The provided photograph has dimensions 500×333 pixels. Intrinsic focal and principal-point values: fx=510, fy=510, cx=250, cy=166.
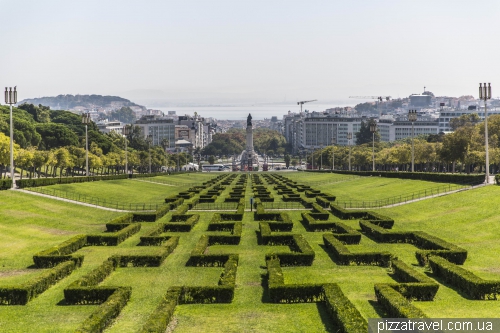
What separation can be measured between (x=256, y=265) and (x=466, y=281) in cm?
1275

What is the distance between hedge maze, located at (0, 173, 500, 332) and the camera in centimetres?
2291

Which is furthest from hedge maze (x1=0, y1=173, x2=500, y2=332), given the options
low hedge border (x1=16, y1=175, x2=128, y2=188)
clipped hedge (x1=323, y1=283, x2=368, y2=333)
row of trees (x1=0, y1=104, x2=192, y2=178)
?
row of trees (x1=0, y1=104, x2=192, y2=178)

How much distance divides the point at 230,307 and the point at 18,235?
2548 cm

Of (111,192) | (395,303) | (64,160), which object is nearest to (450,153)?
(111,192)

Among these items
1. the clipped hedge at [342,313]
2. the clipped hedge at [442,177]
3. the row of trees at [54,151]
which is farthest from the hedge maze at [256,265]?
the row of trees at [54,151]

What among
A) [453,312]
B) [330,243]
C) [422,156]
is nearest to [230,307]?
[453,312]

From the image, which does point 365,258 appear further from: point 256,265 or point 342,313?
point 342,313

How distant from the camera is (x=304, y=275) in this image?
30.3 m

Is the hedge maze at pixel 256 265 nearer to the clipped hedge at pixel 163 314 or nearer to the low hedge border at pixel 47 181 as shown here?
the clipped hedge at pixel 163 314

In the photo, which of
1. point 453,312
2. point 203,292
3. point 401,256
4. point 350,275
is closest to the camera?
point 453,312

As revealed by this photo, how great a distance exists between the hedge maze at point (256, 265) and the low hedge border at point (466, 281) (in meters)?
0.05

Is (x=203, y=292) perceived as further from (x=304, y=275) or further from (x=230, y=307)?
(x=304, y=275)

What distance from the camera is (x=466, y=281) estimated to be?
2605cm

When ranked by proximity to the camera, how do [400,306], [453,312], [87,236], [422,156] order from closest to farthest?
1. [400,306]
2. [453,312]
3. [87,236]
4. [422,156]
